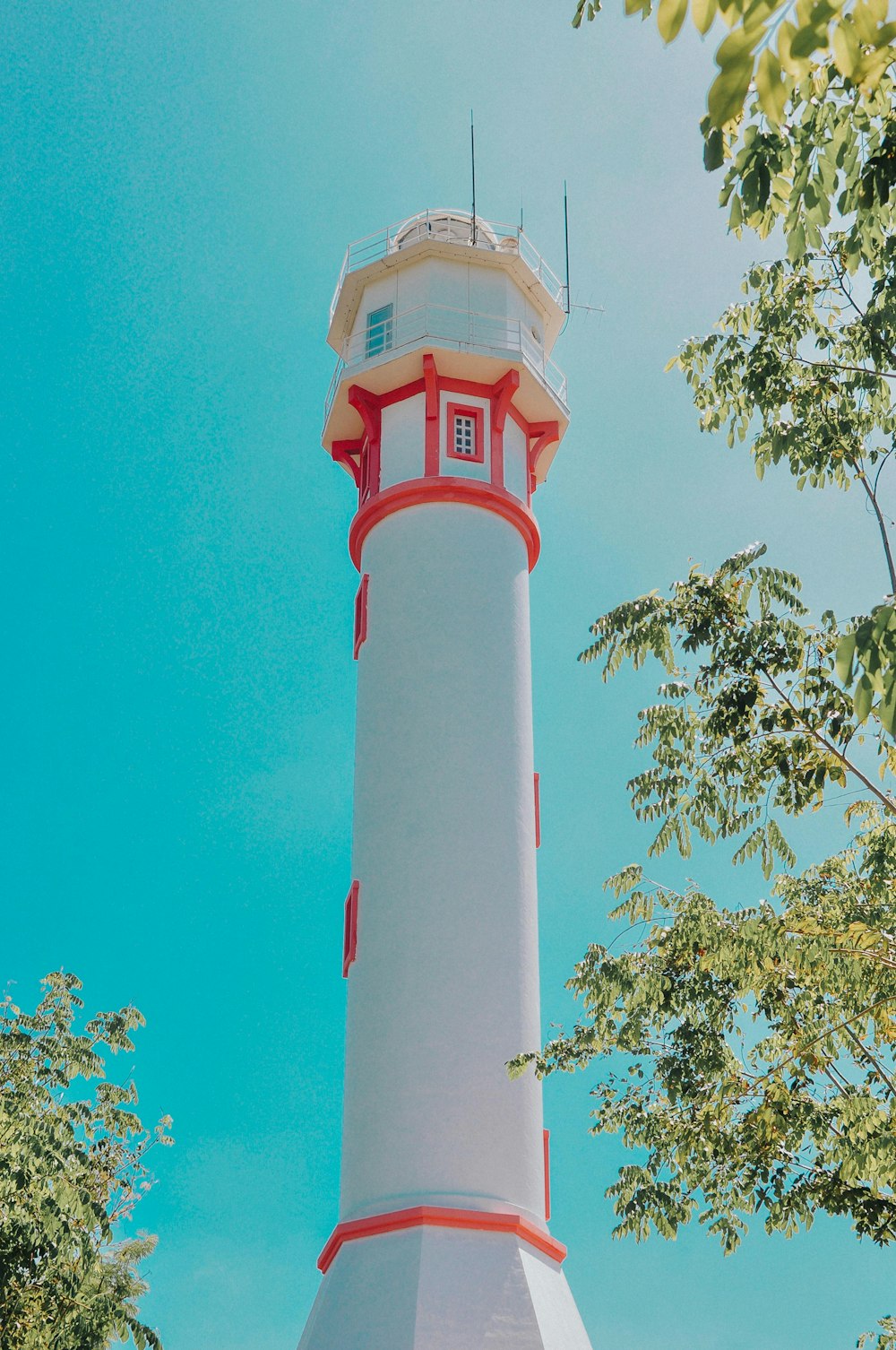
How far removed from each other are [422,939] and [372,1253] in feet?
13.5

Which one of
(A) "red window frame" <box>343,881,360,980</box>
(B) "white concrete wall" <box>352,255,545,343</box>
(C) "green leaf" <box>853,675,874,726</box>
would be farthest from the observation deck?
(C) "green leaf" <box>853,675,874,726</box>

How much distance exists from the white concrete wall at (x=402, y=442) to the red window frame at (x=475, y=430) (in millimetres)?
461

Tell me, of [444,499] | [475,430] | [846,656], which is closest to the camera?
[846,656]

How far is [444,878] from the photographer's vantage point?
19469 millimetres

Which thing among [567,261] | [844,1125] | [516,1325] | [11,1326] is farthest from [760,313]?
[567,261]

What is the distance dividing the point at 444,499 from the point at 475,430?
1756 millimetres

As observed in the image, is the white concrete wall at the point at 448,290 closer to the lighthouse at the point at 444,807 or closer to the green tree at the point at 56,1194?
the lighthouse at the point at 444,807

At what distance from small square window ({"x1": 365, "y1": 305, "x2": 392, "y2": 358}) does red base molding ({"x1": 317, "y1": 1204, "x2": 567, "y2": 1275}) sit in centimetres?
1444

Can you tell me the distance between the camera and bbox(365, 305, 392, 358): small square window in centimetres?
2453

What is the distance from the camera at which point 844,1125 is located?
428 inches

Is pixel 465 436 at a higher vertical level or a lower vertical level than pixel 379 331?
lower

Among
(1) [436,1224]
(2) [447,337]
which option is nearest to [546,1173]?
(1) [436,1224]

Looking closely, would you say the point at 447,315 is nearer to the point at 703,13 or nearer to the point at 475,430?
the point at 475,430

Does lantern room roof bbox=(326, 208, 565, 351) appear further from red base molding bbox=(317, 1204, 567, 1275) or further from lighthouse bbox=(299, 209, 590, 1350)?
red base molding bbox=(317, 1204, 567, 1275)
